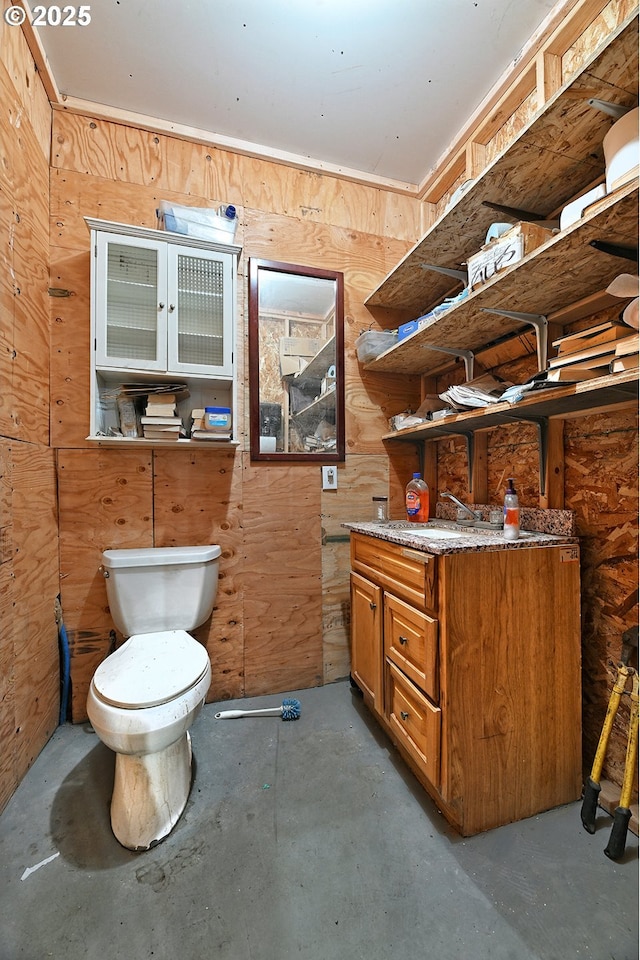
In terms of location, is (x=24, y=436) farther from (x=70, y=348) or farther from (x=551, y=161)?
(x=551, y=161)

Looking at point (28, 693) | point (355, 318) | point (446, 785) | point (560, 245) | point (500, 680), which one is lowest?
point (446, 785)

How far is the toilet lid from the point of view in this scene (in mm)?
1181

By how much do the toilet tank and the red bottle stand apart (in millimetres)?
1039

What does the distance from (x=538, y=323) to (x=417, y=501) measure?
3.12 ft

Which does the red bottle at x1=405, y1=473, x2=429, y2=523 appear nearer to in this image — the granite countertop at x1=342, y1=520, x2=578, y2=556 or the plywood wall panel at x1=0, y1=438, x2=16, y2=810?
the granite countertop at x1=342, y1=520, x2=578, y2=556

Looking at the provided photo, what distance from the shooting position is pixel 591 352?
1053 mm

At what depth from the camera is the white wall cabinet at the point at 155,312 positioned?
5.26 ft

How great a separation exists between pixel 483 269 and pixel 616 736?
165 centimetres

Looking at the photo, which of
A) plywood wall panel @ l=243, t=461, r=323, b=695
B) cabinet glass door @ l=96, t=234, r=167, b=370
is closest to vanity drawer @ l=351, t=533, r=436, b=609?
plywood wall panel @ l=243, t=461, r=323, b=695

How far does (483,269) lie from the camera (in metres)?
1.29

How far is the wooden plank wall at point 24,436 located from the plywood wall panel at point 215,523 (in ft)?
1.57

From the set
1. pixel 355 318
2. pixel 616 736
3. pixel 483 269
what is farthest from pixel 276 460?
pixel 616 736

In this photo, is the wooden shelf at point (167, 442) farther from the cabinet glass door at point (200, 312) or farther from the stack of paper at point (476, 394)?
the stack of paper at point (476, 394)

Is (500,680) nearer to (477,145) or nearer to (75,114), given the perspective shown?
(477,145)
